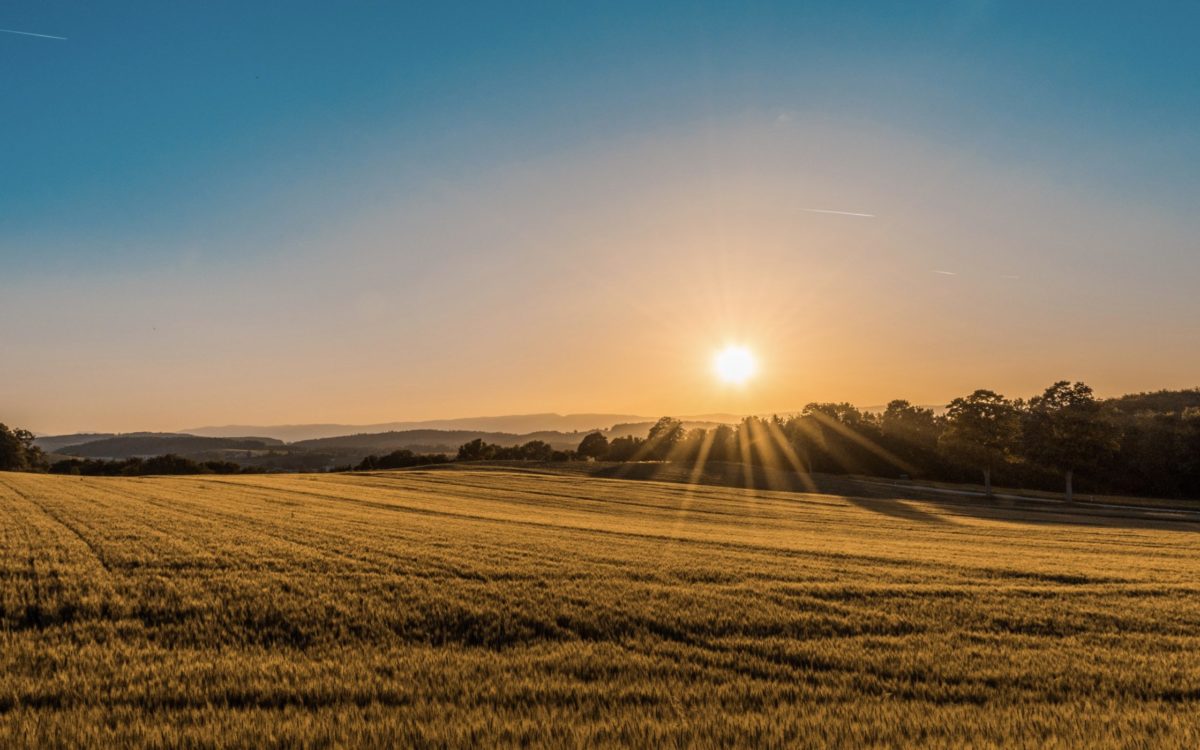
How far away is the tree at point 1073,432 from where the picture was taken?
61.1 meters

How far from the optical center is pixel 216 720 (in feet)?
19.7

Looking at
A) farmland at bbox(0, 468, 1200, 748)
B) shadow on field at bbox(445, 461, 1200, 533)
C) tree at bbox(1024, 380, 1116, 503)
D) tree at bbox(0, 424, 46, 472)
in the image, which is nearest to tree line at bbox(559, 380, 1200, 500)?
tree at bbox(1024, 380, 1116, 503)

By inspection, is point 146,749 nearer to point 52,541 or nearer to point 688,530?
point 52,541

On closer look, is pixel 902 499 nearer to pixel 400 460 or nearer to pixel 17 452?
pixel 400 460

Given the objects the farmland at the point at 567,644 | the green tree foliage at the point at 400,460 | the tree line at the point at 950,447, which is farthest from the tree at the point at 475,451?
the farmland at the point at 567,644

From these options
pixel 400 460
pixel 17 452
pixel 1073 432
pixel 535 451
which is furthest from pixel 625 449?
pixel 17 452

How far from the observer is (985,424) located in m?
67.6

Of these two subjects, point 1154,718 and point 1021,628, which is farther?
point 1021,628

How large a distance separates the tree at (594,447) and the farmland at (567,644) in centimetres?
9952

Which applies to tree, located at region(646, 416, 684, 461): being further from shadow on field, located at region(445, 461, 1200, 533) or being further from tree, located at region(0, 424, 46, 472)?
tree, located at region(0, 424, 46, 472)

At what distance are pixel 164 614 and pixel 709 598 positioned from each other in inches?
349

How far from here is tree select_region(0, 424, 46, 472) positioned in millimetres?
96688

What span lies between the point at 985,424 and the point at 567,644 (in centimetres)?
7201

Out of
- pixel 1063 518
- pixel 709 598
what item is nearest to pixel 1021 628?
pixel 709 598
